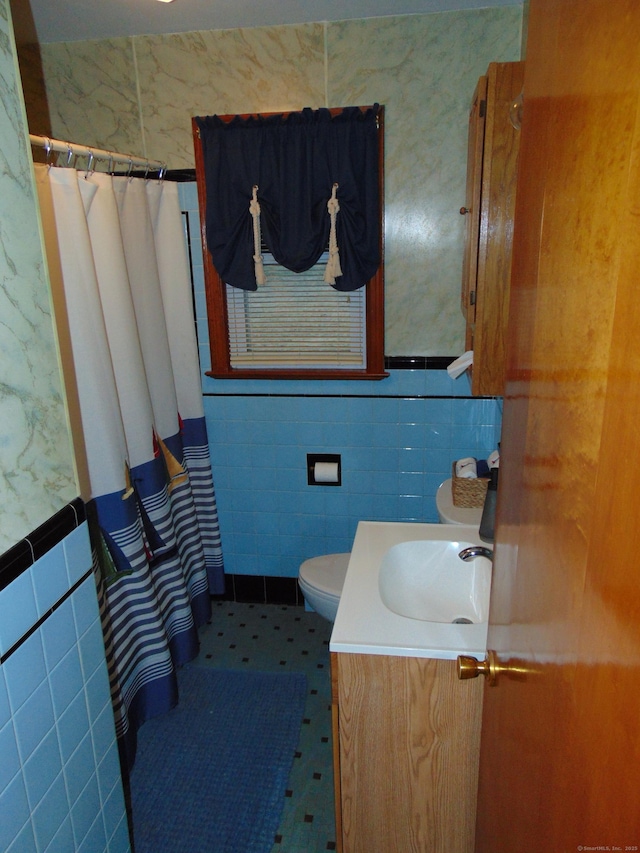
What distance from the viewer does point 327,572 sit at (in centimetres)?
237

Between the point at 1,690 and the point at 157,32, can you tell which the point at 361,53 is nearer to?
the point at 157,32

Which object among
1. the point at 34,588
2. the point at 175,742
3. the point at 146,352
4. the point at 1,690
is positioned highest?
the point at 146,352

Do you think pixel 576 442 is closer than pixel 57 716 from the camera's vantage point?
Yes

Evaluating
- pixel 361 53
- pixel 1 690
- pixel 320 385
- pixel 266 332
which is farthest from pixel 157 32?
pixel 1 690

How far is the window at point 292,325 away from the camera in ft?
8.23

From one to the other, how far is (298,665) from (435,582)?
3.66ft

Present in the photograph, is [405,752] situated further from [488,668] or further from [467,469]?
[467,469]

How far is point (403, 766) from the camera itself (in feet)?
4.41

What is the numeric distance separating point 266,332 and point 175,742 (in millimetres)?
1718

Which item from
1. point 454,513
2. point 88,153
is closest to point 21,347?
point 88,153

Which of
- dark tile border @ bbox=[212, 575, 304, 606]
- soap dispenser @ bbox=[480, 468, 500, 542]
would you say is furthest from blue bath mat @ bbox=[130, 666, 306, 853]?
soap dispenser @ bbox=[480, 468, 500, 542]

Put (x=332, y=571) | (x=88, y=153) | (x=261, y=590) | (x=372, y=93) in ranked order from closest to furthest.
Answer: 1. (x=88, y=153)
2. (x=372, y=93)
3. (x=332, y=571)
4. (x=261, y=590)

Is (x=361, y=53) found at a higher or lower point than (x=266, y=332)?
higher

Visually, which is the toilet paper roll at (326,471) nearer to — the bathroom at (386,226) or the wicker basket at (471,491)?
the bathroom at (386,226)
